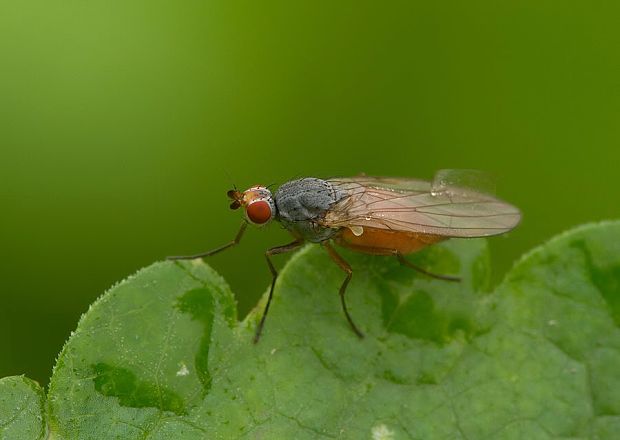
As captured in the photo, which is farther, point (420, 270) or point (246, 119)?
point (246, 119)

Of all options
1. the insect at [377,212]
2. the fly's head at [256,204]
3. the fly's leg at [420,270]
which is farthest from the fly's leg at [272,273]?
the fly's leg at [420,270]

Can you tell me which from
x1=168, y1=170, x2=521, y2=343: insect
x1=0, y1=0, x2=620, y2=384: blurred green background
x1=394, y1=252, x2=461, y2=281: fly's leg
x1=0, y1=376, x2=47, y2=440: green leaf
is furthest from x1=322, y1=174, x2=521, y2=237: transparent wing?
x1=0, y1=376, x2=47, y2=440: green leaf

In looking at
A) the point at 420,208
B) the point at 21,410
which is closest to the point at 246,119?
the point at 420,208

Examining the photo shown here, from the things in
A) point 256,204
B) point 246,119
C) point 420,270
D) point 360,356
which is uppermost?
point 246,119

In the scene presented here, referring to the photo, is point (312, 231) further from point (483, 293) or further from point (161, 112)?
point (161, 112)

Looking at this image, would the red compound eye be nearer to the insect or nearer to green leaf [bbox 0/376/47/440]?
the insect

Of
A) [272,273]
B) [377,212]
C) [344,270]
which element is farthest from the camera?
[377,212]

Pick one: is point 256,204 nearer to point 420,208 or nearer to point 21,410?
point 420,208

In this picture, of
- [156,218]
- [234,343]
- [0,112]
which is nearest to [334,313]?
[234,343]
